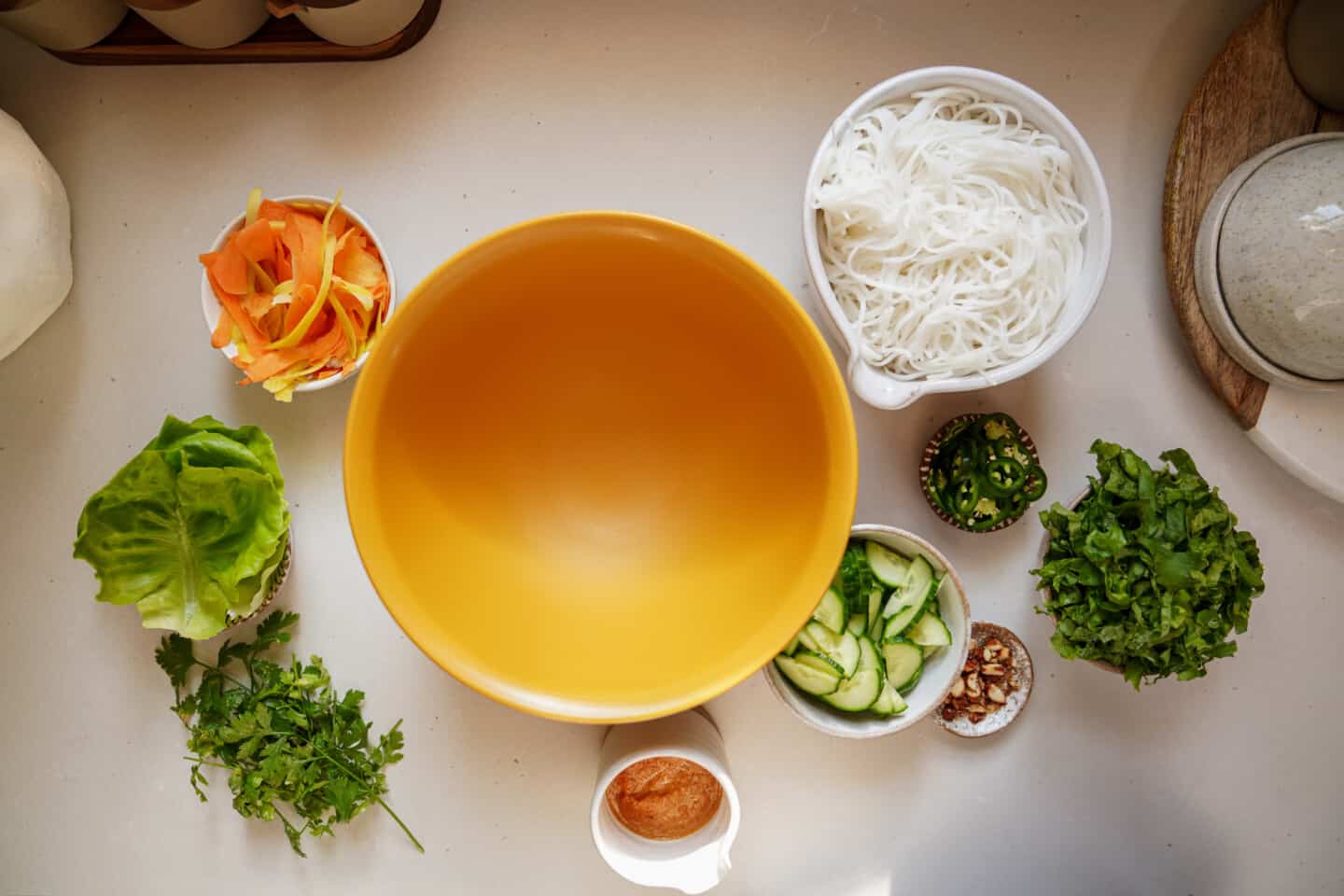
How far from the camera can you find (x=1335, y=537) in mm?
1364

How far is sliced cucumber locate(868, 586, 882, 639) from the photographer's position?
120 centimetres

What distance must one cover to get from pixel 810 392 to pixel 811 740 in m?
0.58

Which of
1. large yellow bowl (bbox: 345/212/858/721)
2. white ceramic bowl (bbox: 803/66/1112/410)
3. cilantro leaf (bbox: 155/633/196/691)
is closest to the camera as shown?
large yellow bowl (bbox: 345/212/858/721)

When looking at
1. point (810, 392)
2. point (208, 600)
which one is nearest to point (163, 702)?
point (208, 600)

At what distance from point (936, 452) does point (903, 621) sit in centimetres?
26

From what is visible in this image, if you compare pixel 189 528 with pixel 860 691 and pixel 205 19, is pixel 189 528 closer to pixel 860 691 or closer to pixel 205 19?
pixel 205 19

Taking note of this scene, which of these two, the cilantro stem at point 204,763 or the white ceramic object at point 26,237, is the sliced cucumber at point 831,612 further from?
the white ceramic object at point 26,237

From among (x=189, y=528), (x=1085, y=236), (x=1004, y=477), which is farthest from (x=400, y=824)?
(x=1085, y=236)

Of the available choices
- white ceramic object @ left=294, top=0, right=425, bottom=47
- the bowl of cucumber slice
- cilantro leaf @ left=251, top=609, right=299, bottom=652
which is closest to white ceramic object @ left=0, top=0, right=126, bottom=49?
white ceramic object @ left=294, top=0, right=425, bottom=47

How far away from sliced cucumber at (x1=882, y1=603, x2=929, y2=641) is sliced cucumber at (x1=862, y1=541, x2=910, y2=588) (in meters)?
0.04

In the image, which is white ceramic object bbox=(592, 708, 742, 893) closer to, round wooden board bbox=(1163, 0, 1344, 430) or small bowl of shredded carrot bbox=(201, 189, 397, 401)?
small bowl of shredded carrot bbox=(201, 189, 397, 401)

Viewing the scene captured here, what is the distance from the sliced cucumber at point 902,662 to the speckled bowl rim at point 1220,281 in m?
0.61

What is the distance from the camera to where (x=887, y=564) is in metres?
1.22

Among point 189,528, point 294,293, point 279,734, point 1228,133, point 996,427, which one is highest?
point 1228,133
